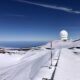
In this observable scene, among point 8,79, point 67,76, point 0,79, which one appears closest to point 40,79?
point 67,76

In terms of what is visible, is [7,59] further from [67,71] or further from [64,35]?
[64,35]

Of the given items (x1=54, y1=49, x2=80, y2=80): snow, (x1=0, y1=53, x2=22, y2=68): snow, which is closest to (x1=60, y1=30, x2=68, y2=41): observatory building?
(x1=0, y1=53, x2=22, y2=68): snow

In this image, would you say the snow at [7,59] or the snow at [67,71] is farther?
the snow at [7,59]

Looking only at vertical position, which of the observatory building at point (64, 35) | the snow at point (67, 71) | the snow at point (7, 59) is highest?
the observatory building at point (64, 35)

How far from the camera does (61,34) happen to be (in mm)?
65938

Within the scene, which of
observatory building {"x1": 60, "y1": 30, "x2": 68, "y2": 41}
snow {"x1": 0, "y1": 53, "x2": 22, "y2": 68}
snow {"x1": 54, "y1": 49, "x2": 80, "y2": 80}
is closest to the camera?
snow {"x1": 54, "y1": 49, "x2": 80, "y2": 80}

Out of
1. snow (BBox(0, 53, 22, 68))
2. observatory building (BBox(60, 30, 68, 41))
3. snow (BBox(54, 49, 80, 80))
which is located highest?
observatory building (BBox(60, 30, 68, 41))

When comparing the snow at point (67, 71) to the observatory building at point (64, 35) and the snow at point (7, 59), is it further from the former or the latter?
the observatory building at point (64, 35)

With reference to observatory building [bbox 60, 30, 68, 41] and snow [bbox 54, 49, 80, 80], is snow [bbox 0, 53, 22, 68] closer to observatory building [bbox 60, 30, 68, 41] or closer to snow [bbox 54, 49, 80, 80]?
snow [bbox 54, 49, 80, 80]

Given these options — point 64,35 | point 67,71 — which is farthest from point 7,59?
point 64,35

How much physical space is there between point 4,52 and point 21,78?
28116 mm

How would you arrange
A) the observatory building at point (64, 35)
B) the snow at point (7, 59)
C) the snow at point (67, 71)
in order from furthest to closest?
1. the observatory building at point (64, 35)
2. the snow at point (7, 59)
3. the snow at point (67, 71)

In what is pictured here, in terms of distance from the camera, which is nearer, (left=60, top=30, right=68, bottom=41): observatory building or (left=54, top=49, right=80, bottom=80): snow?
(left=54, top=49, right=80, bottom=80): snow

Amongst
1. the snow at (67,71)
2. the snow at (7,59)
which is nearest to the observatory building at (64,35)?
the snow at (7,59)
